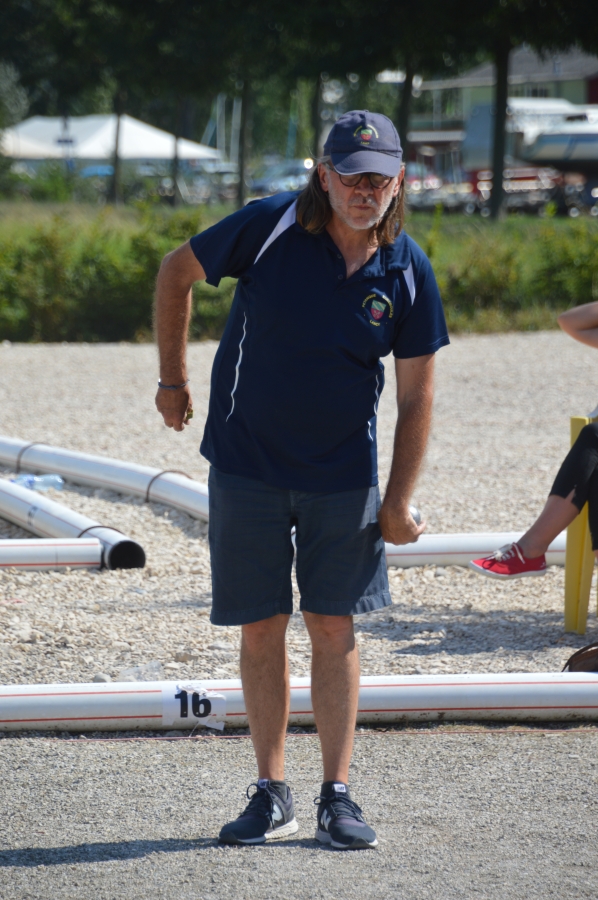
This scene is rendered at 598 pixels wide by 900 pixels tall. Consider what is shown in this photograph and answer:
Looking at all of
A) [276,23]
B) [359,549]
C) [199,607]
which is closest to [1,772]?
[359,549]

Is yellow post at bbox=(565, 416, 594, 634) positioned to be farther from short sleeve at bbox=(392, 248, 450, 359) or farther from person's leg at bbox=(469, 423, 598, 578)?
short sleeve at bbox=(392, 248, 450, 359)

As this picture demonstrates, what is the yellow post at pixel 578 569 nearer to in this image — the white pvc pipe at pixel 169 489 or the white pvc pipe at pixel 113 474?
the white pvc pipe at pixel 169 489

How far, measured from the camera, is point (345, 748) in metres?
2.92

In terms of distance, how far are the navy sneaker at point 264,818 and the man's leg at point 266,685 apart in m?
0.04

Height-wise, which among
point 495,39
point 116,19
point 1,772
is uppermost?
point 116,19

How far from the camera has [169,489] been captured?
6.42 m

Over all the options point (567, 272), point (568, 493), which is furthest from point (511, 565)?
point (567, 272)

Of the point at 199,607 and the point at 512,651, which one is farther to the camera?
the point at 199,607

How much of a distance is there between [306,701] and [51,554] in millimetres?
2017

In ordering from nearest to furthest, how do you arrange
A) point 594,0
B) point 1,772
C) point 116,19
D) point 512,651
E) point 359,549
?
point 359,549 < point 1,772 < point 512,651 < point 594,0 < point 116,19

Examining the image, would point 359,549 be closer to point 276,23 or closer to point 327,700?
point 327,700

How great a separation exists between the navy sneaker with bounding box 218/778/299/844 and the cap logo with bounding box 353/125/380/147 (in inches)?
68.6

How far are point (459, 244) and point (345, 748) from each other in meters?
14.4

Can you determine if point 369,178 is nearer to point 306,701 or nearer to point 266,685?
point 266,685
